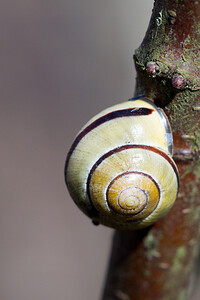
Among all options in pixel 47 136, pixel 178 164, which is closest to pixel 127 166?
pixel 178 164

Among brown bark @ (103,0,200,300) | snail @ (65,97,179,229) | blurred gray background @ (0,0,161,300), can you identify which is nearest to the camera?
brown bark @ (103,0,200,300)

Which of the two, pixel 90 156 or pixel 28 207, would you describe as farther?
pixel 28 207

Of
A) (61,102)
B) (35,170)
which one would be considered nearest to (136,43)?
(61,102)

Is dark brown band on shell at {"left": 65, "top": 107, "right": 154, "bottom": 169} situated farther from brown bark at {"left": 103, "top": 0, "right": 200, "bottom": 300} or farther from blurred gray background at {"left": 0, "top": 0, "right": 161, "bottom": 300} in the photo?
blurred gray background at {"left": 0, "top": 0, "right": 161, "bottom": 300}

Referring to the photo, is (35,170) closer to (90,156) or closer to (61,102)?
(61,102)

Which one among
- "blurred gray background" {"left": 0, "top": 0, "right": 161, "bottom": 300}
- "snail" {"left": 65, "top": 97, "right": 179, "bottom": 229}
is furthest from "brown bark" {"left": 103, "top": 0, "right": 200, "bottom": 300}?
"blurred gray background" {"left": 0, "top": 0, "right": 161, "bottom": 300}
